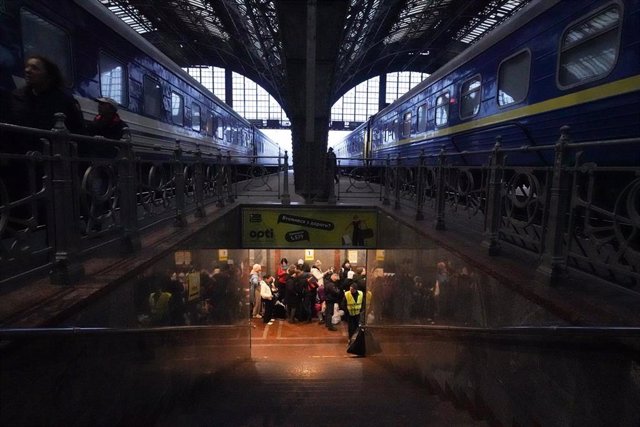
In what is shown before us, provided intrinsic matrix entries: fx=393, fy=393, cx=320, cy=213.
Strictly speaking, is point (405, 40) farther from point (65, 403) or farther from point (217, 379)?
point (65, 403)

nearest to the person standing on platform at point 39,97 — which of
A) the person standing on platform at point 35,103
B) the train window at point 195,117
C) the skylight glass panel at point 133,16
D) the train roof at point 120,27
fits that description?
the person standing on platform at point 35,103

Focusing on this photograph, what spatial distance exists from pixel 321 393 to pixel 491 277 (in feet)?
9.33

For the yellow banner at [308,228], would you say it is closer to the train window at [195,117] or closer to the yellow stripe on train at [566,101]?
the yellow stripe on train at [566,101]

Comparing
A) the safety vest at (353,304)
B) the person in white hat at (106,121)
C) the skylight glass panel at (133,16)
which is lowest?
the safety vest at (353,304)

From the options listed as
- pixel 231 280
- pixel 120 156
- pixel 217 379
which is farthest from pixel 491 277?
pixel 231 280

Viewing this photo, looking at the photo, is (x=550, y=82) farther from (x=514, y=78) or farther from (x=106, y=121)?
(x=106, y=121)

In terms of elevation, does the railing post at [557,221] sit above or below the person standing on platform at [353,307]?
above

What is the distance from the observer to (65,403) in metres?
2.16

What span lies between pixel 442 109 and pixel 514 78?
9.88 ft

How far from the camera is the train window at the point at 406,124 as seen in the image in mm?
11984

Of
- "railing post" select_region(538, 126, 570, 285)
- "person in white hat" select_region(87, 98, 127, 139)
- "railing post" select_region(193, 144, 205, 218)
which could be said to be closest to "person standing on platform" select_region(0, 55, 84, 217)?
"person in white hat" select_region(87, 98, 127, 139)

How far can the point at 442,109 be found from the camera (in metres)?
9.14

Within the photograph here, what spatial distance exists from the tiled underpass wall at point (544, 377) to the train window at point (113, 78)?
19.1 ft

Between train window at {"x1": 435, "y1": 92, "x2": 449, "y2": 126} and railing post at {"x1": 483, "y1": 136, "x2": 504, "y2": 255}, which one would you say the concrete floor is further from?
train window at {"x1": 435, "y1": 92, "x2": 449, "y2": 126}
